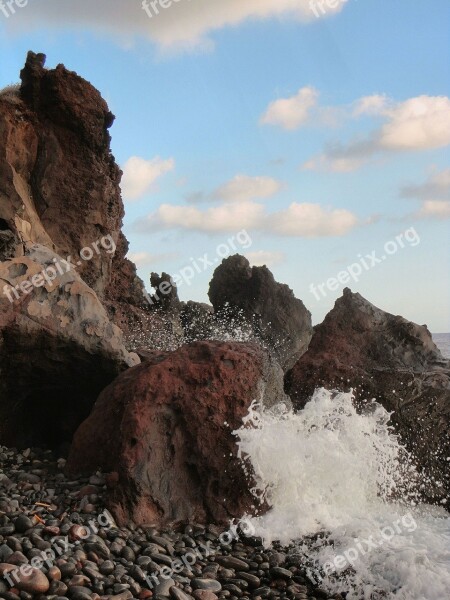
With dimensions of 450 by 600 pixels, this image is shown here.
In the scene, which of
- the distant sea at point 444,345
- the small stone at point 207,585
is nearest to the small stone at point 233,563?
the small stone at point 207,585

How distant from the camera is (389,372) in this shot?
803cm

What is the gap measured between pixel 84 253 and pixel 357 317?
443 centimetres

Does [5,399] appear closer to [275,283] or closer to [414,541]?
[414,541]

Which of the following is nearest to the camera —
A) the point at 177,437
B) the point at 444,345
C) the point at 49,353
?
the point at 177,437

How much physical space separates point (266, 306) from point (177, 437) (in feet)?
25.9

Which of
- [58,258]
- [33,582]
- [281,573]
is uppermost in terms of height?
[58,258]

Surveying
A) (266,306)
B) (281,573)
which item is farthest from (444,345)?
(281,573)

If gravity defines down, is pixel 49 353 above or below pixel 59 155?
below

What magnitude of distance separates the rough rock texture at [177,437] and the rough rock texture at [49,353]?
702 millimetres

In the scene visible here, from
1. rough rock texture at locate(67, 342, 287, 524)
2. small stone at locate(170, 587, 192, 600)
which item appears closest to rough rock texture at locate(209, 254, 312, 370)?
rough rock texture at locate(67, 342, 287, 524)

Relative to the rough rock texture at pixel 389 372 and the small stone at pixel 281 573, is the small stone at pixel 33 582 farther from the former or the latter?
the rough rock texture at pixel 389 372

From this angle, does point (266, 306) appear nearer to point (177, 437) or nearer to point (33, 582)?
point (177, 437)

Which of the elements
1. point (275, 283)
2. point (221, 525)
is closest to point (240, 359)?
point (221, 525)

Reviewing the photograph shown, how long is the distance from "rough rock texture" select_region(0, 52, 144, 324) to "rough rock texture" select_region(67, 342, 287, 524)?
4.61 metres
